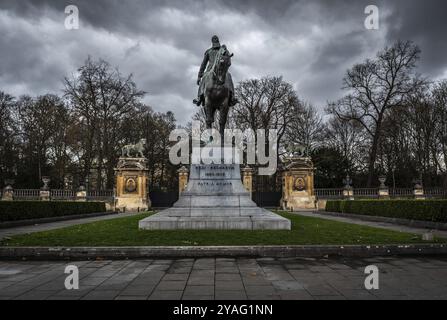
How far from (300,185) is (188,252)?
29977mm

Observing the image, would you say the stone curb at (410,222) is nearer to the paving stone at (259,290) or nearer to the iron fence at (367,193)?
the paving stone at (259,290)

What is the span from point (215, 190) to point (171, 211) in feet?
5.71

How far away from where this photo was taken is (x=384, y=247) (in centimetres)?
916

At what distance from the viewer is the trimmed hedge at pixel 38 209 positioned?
56.8ft

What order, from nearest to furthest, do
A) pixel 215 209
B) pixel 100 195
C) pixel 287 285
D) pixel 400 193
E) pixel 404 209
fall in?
pixel 287 285 → pixel 215 209 → pixel 404 209 → pixel 400 193 → pixel 100 195

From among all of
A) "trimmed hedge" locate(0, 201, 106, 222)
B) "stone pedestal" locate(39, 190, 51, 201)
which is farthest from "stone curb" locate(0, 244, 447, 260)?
"stone pedestal" locate(39, 190, 51, 201)

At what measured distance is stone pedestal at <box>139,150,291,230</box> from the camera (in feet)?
40.7

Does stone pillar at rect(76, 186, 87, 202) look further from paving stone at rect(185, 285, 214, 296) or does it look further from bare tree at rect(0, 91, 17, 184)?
paving stone at rect(185, 285, 214, 296)

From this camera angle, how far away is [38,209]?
19953 millimetres

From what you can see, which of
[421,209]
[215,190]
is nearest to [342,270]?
[215,190]

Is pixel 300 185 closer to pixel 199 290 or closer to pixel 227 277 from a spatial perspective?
pixel 227 277

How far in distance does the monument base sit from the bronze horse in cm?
193

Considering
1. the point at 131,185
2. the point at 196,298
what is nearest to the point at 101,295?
the point at 196,298
